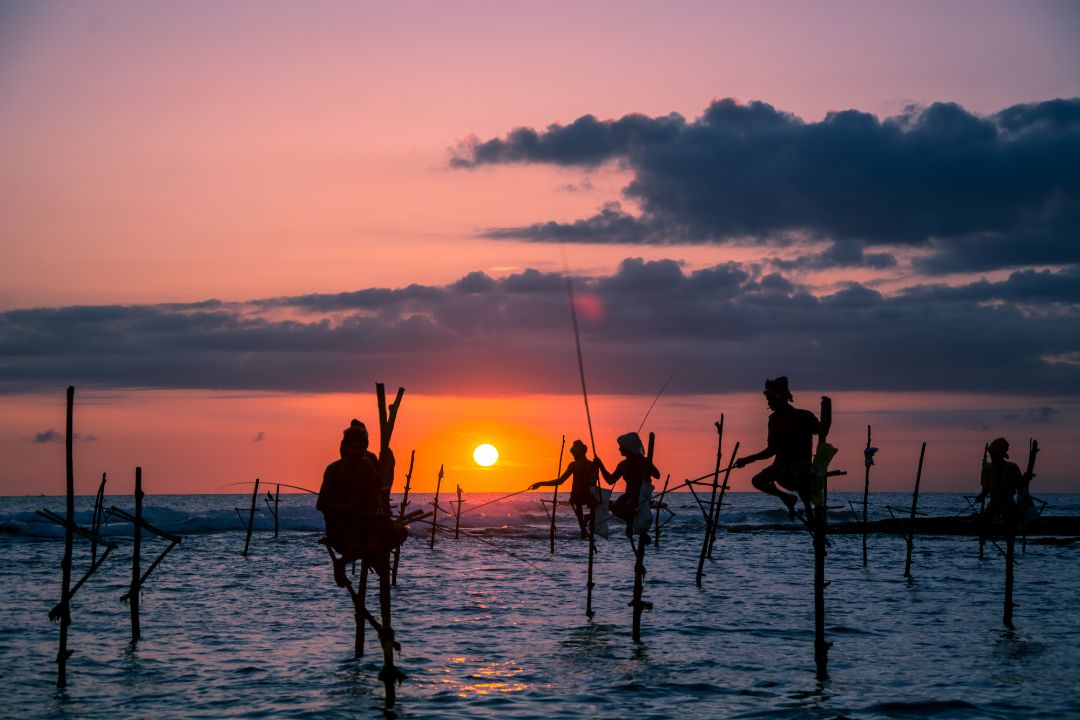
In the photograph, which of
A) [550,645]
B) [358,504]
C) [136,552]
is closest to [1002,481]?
[550,645]

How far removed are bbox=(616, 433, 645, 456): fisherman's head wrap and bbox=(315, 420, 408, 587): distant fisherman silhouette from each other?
21.1 feet

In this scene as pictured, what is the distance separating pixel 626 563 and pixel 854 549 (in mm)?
15583

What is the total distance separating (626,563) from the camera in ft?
128

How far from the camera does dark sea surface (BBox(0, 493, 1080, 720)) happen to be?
47.4 feet

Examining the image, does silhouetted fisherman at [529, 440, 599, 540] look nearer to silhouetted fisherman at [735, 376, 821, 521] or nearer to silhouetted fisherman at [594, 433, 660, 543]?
silhouetted fisherman at [594, 433, 660, 543]

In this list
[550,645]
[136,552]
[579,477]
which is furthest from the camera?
[579,477]

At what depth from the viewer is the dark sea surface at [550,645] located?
568 inches

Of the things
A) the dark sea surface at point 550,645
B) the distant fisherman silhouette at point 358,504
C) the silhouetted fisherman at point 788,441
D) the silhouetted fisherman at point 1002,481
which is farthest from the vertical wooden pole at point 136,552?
the silhouetted fisherman at point 1002,481

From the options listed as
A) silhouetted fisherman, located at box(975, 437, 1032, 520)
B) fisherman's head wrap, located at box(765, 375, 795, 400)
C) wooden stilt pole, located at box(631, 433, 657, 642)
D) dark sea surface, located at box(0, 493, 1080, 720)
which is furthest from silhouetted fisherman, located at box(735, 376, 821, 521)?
silhouetted fisherman, located at box(975, 437, 1032, 520)

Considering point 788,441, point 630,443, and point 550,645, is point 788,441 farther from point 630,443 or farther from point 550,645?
point 550,645

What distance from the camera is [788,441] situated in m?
14.4

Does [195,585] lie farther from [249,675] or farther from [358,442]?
[358,442]

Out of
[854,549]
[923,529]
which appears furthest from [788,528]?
[854,549]

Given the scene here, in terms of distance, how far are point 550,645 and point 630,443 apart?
410 cm
